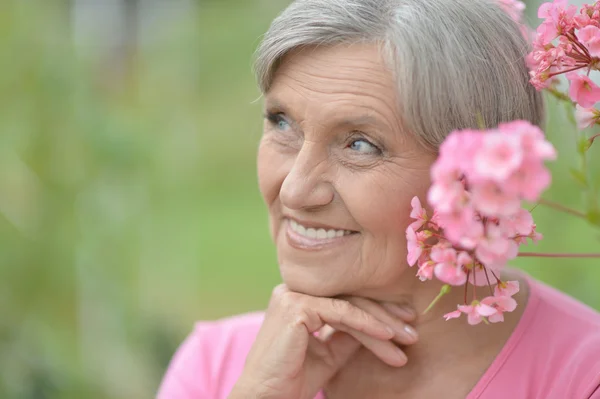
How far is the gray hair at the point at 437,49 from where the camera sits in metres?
1.53

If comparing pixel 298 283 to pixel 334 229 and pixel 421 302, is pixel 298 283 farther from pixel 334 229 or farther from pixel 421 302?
pixel 421 302

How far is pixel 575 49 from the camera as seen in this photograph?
125 cm

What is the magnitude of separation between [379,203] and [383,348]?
322mm

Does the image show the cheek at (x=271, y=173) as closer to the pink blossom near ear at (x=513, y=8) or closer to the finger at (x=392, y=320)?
the finger at (x=392, y=320)

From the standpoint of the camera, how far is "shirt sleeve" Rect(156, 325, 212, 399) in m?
2.03

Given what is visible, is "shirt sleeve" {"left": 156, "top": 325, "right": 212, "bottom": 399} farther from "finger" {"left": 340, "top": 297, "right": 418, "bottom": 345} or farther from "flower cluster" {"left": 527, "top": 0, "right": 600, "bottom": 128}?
"flower cluster" {"left": 527, "top": 0, "right": 600, "bottom": 128}

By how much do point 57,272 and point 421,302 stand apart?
8.25 feet

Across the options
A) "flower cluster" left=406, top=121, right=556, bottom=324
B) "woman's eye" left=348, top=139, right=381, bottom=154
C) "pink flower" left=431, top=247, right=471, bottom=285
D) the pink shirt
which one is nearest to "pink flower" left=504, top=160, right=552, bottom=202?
"flower cluster" left=406, top=121, right=556, bottom=324

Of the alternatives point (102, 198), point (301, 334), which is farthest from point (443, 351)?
point (102, 198)

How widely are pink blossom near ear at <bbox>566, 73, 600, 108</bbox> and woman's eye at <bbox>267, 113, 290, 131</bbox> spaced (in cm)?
66

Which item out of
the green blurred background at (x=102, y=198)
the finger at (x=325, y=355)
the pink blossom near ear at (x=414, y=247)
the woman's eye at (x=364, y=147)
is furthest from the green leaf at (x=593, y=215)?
the green blurred background at (x=102, y=198)

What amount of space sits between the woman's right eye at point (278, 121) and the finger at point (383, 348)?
436mm

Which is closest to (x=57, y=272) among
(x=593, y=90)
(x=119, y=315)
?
(x=119, y=315)

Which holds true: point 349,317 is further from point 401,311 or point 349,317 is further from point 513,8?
point 513,8
